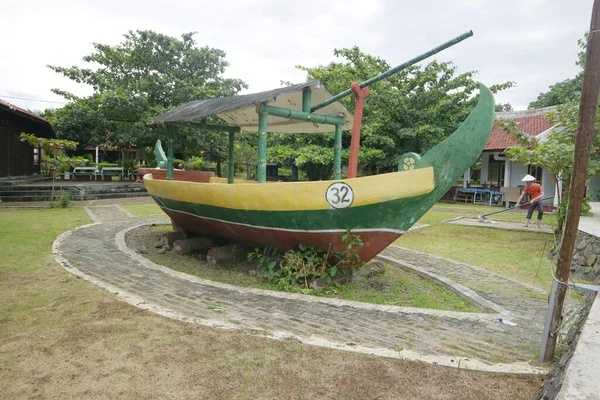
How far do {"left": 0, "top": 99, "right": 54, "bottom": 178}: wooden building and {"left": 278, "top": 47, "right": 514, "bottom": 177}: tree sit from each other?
12953 mm

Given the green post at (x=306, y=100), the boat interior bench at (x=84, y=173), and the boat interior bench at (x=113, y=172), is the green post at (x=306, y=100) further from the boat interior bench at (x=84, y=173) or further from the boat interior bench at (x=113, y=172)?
the boat interior bench at (x=84, y=173)

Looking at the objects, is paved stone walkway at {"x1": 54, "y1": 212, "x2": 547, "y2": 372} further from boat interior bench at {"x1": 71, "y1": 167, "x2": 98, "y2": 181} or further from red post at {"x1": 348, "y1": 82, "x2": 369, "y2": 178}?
boat interior bench at {"x1": 71, "y1": 167, "x2": 98, "y2": 181}

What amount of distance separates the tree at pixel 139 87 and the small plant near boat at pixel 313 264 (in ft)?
46.4

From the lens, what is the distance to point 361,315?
13.9 feet

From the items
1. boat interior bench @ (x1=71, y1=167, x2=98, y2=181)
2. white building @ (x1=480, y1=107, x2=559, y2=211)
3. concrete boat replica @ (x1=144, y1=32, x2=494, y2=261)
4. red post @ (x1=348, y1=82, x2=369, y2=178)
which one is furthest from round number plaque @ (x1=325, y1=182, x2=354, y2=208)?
boat interior bench @ (x1=71, y1=167, x2=98, y2=181)

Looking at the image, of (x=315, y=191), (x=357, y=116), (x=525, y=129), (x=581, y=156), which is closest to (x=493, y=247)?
(x=357, y=116)

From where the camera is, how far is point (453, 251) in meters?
8.35

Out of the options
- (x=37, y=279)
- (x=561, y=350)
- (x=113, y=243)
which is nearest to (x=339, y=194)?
(x=561, y=350)

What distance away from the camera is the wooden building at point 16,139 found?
1762 centimetres

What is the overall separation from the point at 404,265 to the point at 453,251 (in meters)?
2.09

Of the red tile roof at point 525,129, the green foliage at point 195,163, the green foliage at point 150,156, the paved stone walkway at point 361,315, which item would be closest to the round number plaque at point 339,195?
the paved stone walkway at point 361,315

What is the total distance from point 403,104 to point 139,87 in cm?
1269

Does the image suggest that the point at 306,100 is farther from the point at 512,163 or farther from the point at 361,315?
the point at 512,163

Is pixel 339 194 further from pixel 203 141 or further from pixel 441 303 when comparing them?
pixel 203 141
